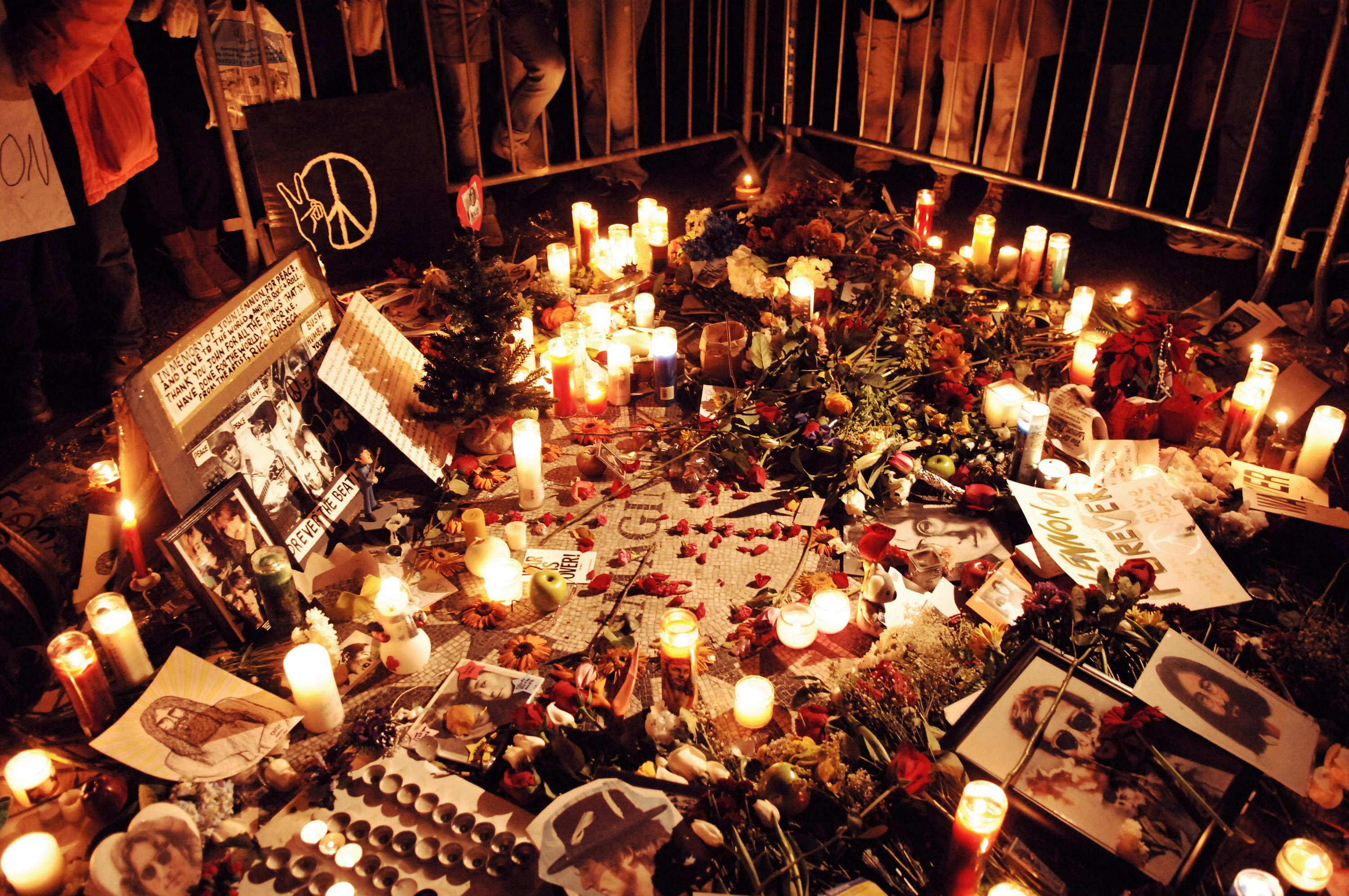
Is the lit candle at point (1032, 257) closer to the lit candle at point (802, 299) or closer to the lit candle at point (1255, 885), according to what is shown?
the lit candle at point (802, 299)

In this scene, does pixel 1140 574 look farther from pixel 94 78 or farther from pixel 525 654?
pixel 94 78

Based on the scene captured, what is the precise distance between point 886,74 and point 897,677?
4550mm

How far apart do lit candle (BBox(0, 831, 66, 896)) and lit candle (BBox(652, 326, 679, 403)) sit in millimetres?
2427

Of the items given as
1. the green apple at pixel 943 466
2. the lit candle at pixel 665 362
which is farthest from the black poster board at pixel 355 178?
the green apple at pixel 943 466

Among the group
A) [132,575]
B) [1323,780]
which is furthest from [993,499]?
[132,575]

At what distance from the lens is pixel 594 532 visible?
124 inches

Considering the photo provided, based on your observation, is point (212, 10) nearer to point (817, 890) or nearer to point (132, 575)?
point (132, 575)

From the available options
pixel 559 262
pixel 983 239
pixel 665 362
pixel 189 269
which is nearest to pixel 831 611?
pixel 665 362

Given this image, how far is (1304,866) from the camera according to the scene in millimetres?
1881

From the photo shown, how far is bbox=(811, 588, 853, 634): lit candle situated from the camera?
8.82 feet

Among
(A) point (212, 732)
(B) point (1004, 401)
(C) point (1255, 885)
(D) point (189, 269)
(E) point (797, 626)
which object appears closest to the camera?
(C) point (1255, 885)

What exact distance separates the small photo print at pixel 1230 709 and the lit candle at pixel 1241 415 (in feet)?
4.27

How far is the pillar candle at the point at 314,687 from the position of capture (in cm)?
233

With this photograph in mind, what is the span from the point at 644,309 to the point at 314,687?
227 cm
